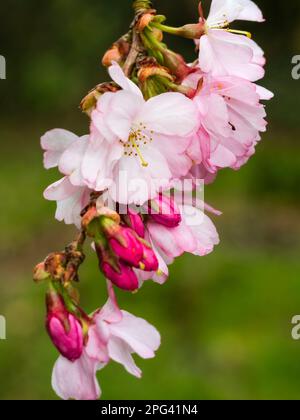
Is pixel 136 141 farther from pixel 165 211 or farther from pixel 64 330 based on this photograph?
pixel 64 330

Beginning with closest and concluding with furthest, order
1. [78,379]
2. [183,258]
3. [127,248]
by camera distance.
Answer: [127,248], [78,379], [183,258]

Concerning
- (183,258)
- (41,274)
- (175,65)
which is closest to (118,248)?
(41,274)

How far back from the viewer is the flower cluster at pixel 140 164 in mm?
922

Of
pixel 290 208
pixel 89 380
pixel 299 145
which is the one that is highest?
pixel 299 145

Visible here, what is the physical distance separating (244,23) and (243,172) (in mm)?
1057

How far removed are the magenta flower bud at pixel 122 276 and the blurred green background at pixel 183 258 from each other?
2574 millimetres

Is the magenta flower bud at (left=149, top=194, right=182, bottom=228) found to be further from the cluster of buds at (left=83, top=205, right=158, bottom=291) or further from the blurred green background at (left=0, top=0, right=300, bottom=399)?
the blurred green background at (left=0, top=0, right=300, bottom=399)

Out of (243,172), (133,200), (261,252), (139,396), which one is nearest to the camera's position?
(133,200)

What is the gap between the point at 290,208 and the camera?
6527 millimetres

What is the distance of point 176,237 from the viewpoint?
3.25ft

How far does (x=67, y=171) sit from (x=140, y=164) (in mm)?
76

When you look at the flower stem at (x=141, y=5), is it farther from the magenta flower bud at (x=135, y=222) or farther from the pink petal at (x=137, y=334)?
the pink petal at (x=137, y=334)

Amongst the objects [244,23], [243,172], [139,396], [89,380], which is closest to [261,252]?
[243,172]

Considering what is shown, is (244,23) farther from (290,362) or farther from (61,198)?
(61,198)
